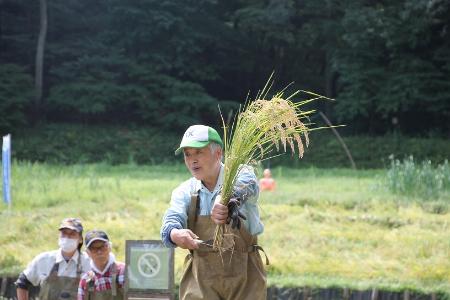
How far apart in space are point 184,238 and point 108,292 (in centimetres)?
250

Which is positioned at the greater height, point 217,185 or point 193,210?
point 217,185

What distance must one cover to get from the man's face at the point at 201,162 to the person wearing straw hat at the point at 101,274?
7.05 feet

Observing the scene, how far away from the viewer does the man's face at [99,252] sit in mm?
6676

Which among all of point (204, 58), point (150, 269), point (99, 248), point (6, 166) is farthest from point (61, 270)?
point (204, 58)

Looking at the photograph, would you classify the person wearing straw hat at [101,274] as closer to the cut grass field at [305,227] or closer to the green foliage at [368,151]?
the cut grass field at [305,227]

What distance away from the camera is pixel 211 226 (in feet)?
15.3

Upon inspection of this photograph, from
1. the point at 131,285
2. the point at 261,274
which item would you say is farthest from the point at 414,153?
the point at 261,274

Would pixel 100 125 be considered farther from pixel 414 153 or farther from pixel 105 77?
pixel 414 153

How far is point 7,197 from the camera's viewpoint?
1327cm

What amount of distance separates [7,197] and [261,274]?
907 centimetres

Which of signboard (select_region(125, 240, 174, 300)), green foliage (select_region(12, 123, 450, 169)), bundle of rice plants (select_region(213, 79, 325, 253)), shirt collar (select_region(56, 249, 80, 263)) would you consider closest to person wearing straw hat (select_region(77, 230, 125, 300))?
signboard (select_region(125, 240, 174, 300))

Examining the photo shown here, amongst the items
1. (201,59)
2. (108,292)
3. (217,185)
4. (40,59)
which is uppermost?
(201,59)

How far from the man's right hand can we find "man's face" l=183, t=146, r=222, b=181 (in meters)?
0.31

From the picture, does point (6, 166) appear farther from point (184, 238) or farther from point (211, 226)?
point (184, 238)
